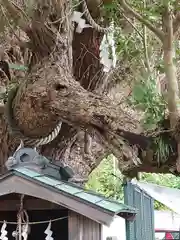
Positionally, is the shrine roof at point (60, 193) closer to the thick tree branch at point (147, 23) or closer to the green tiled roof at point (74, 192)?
the green tiled roof at point (74, 192)

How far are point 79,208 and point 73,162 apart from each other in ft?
5.04

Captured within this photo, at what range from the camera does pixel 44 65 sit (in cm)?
268

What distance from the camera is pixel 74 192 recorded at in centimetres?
188

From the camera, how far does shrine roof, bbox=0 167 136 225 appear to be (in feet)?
5.96

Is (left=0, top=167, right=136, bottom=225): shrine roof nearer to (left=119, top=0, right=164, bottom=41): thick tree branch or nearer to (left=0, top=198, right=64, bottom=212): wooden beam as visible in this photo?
(left=0, top=198, right=64, bottom=212): wooden beam

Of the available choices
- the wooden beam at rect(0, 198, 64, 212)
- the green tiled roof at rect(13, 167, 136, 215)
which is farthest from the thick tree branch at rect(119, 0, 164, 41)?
the wooden beam at rect(0, 198, 64, 212)

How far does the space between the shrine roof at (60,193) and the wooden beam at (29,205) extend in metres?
0.17

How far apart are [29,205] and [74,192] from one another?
1.12 feet

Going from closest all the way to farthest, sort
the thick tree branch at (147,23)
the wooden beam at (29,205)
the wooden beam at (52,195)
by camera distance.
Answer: the wooden beam at (52,195) → the wooden beam at (29,205) → the thick tree branch at (147,23)

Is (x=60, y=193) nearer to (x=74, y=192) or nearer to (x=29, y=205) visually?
(x=74, y=192)

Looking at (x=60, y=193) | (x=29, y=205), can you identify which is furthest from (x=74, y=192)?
(x=29, y=205)

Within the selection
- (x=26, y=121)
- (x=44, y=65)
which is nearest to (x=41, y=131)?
(x=26, y=121)

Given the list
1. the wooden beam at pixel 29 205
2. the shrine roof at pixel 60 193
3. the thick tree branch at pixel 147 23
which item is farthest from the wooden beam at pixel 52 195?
the thick tree branch at pixel 147 23

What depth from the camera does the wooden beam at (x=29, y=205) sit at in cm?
210
